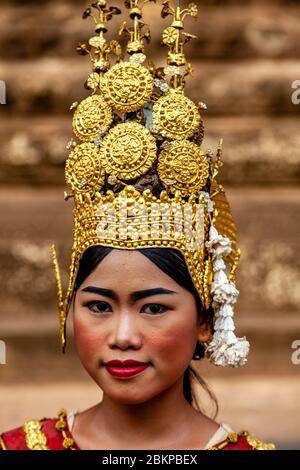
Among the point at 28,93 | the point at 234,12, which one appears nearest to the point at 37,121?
the point at 28,93

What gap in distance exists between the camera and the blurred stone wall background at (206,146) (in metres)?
6.12

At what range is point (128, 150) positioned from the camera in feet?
11.7

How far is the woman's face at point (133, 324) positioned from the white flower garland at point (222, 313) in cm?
12

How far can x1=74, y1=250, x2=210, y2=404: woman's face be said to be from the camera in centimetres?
348

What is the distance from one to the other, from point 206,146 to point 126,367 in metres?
2.76

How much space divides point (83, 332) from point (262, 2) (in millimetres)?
3197

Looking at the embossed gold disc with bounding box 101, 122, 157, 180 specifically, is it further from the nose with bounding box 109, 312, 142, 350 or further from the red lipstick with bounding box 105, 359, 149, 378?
the red lipstick with bounding box 105, 359, 149, 378

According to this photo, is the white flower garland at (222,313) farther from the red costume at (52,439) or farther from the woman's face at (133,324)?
the red costume at (52,439)

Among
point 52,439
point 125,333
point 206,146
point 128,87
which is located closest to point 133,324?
point 125,333

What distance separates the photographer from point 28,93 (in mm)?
6289

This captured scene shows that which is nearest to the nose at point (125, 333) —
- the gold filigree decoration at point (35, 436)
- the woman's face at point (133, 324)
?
the woman's face at point (133, 324)

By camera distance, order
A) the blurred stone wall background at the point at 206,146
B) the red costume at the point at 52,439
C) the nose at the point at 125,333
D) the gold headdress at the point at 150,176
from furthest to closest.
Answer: the blurred stone wall background at the point at 206,146
the red costume at the point at 52,439
the gold headdress at the point at 150,176
the nose at the point at 125,333

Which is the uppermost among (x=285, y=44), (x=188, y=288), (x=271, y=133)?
(x=285, y=44)
